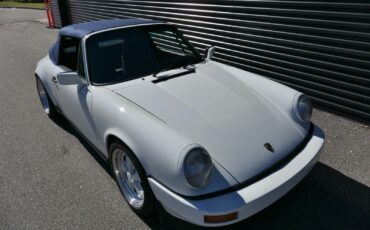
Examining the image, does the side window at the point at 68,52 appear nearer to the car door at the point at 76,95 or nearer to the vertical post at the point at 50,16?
the car door at the point at 76,95

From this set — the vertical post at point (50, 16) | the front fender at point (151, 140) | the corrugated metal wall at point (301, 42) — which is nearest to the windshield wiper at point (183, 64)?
the front fender at point (151, 140)

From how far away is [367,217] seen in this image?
8.52ft

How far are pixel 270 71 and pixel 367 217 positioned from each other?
3004 millimetres

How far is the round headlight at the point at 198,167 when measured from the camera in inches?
82.7

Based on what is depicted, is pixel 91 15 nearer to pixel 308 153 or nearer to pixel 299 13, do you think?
pixel 299 13

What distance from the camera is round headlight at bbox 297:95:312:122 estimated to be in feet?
9.36

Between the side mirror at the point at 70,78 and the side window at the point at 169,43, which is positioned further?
the side window at the point at 169,43

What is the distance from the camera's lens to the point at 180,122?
2.51 metres

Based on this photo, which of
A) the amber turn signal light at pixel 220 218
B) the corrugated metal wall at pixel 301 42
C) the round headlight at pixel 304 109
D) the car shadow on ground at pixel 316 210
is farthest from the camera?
the corrugated metal wall at pixel 301 42

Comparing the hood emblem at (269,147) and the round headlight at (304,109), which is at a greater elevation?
the round headlight at (304,109)

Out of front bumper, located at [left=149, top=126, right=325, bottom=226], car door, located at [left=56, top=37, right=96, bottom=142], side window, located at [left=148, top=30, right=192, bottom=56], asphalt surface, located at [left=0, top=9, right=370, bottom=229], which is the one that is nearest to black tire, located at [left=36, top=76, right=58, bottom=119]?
asphalt surface, located at [left=0, top=9, right=370, bottom=229]

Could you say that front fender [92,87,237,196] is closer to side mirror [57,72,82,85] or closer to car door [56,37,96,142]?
car door [56,37,96,142]

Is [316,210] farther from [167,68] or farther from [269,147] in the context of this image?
[167,68]

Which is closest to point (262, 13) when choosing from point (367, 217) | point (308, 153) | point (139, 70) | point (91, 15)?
point (139, 70)
